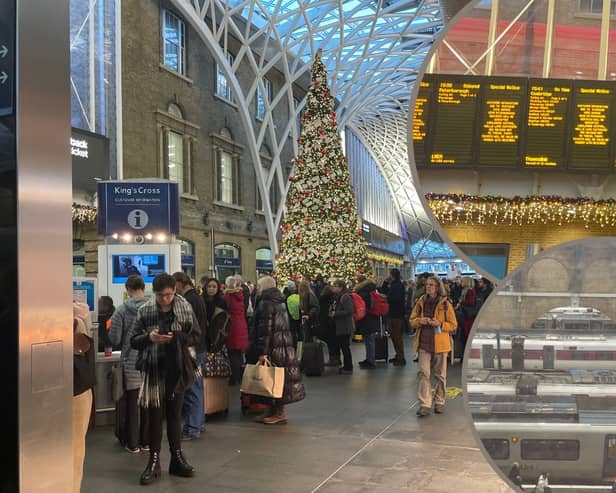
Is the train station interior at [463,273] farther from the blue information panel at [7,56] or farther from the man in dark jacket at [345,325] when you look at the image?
the man in dark jacket at [345,325]

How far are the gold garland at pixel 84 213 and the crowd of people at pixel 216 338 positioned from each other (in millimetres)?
8369

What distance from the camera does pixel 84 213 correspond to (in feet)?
61.9

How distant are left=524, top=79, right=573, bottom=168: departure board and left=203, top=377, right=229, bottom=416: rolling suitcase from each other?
257 inches

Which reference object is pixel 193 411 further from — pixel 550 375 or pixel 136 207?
pixel 136 207

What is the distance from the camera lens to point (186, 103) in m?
24.2

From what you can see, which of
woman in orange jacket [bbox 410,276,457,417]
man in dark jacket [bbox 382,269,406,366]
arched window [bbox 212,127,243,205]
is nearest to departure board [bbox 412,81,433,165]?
woman in orange jacket [bbox 410,276,457,417]

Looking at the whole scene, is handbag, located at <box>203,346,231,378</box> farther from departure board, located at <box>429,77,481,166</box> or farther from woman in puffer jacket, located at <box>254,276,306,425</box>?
departure board, located at <box>429,77,481,166</box>

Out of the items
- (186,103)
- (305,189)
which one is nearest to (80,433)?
(305,189)

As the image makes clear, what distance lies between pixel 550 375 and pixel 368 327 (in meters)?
10.7

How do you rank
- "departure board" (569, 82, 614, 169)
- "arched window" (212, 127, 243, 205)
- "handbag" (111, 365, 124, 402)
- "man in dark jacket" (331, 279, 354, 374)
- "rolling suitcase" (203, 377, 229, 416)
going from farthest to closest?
"arched window" (212, 127, 243, 205) → "man in dark jacket" (331, 279, 354, 374) → "rolling suitcase" (203, 377, 229, 416) → "handbag" (111, 365, 124, 402) → "departure board" (569, 82, 614, 169)

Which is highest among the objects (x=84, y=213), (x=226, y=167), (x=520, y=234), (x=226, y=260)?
(x=226, y=167)

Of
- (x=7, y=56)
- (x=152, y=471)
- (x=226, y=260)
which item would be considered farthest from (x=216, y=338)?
(x=226, y=260)

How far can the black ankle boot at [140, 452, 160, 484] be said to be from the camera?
17.9 ft

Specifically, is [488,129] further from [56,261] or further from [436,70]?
[56,261]
